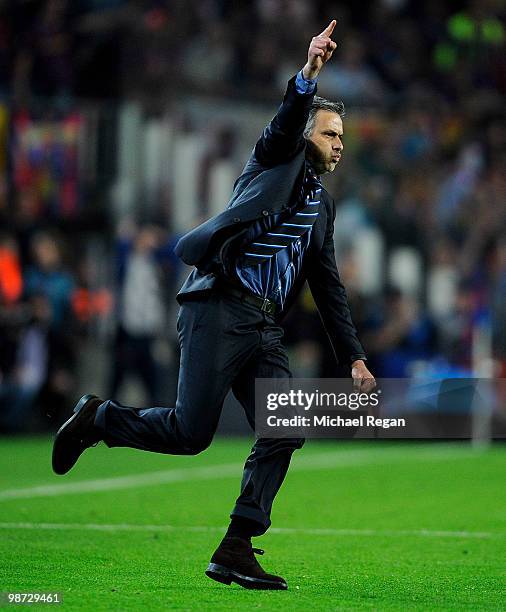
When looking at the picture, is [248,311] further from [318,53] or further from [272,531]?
[272,531]

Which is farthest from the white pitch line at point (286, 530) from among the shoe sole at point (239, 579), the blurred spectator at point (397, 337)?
the blurred spectator at point (397, 337)

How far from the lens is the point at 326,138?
6.21 meters

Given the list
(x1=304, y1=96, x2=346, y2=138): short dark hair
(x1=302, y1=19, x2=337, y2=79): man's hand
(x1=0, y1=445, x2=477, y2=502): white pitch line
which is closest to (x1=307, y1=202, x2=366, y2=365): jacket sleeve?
(x1=304, y1=96, x2=346, y2=138): short dark hair

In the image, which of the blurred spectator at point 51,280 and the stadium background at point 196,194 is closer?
the blurred spectator at point 51,280

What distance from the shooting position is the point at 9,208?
15961 mm

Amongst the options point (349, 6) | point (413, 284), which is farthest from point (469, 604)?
point (349, 6)

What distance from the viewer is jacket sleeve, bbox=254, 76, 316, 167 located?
575 centimetres

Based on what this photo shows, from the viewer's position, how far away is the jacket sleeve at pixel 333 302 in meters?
6.43

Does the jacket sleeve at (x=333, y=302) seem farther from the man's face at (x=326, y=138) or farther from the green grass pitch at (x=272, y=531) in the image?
the green grass pitch at (x=272, y=531)

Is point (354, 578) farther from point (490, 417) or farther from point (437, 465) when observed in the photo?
point (490, 417)

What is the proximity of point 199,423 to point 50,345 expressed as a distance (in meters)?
9.87

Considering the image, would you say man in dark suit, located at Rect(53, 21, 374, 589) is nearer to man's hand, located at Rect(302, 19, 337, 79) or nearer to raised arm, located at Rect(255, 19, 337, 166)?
raised arm, located at Rect(255, 19, 337, 166)

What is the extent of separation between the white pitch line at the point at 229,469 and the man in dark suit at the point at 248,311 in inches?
157

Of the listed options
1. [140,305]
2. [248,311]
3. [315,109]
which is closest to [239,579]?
[248,311]
